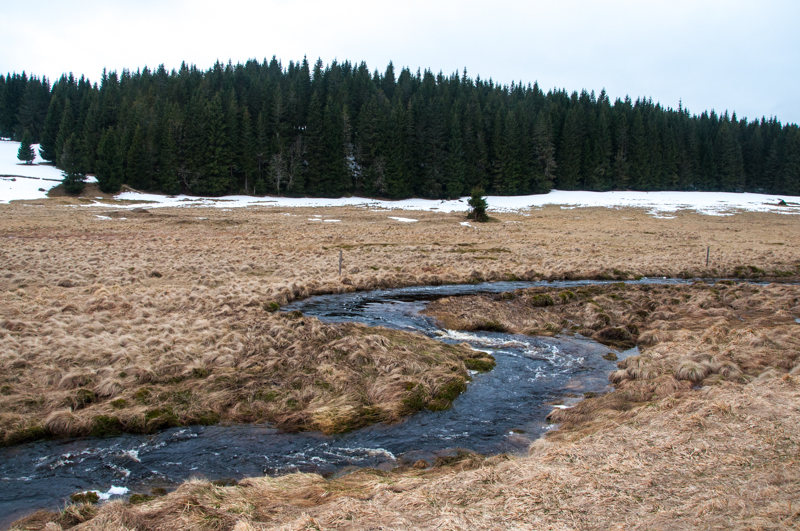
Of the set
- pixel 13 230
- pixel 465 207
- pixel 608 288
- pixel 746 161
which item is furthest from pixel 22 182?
pixel 746 161

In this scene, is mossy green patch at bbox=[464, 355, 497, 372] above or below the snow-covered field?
below

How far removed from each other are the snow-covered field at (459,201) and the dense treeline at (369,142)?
4.17 meters

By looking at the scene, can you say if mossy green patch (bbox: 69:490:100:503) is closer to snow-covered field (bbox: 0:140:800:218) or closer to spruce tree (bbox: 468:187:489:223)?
spruce tree (bbox: 468:187:489:223)

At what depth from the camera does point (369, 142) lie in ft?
277

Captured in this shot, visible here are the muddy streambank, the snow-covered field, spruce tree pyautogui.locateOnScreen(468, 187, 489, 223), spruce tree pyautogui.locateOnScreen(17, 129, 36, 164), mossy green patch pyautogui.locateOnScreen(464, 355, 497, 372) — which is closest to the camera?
the muddy streambank

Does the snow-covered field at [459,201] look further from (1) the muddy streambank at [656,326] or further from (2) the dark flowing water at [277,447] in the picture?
(2) the dark flowing water at [277,447]

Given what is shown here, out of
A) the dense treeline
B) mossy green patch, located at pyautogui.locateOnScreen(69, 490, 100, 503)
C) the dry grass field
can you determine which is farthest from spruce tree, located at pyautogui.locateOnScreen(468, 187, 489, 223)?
mossy green patch, located at pyautogui.locateOnScreen(69, 490, 100, 503)

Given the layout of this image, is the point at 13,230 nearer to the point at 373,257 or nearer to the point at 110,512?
the point at 373,257

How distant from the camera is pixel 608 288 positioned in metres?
23.0

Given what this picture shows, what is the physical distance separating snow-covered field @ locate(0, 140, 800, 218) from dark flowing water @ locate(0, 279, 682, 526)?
5743cm

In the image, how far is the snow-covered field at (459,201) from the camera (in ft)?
227

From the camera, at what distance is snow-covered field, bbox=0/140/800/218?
227ft

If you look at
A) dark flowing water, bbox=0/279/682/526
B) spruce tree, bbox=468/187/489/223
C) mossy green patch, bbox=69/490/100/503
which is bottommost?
dark flowing water, bbox=0/279/682/526

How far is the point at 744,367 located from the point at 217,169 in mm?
77474
